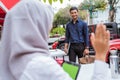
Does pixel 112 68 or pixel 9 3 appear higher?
pixel 9 3

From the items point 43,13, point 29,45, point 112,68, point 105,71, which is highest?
point 43,13

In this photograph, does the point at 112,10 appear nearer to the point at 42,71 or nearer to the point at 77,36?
the point at 77,36

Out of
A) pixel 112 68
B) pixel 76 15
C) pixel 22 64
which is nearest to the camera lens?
pixel 22 64

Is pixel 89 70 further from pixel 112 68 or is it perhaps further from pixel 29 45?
pixel 29 45

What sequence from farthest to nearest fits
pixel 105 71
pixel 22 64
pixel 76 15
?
1. pixel 76 15
2. pixel 105 71
3. pixel 22 64

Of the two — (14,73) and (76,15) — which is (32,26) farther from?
(76,15)

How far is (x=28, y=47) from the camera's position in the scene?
1807 mm

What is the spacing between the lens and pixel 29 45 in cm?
182

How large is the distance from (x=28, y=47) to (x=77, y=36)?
6.00 metres

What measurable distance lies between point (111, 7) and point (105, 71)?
20.1 meters

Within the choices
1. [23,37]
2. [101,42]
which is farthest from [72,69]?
[23,37]

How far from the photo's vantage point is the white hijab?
181 cm

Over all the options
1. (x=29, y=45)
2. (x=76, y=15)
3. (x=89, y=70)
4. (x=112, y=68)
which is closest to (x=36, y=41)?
(x=29, y=45)

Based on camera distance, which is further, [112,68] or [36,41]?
[112,68]
